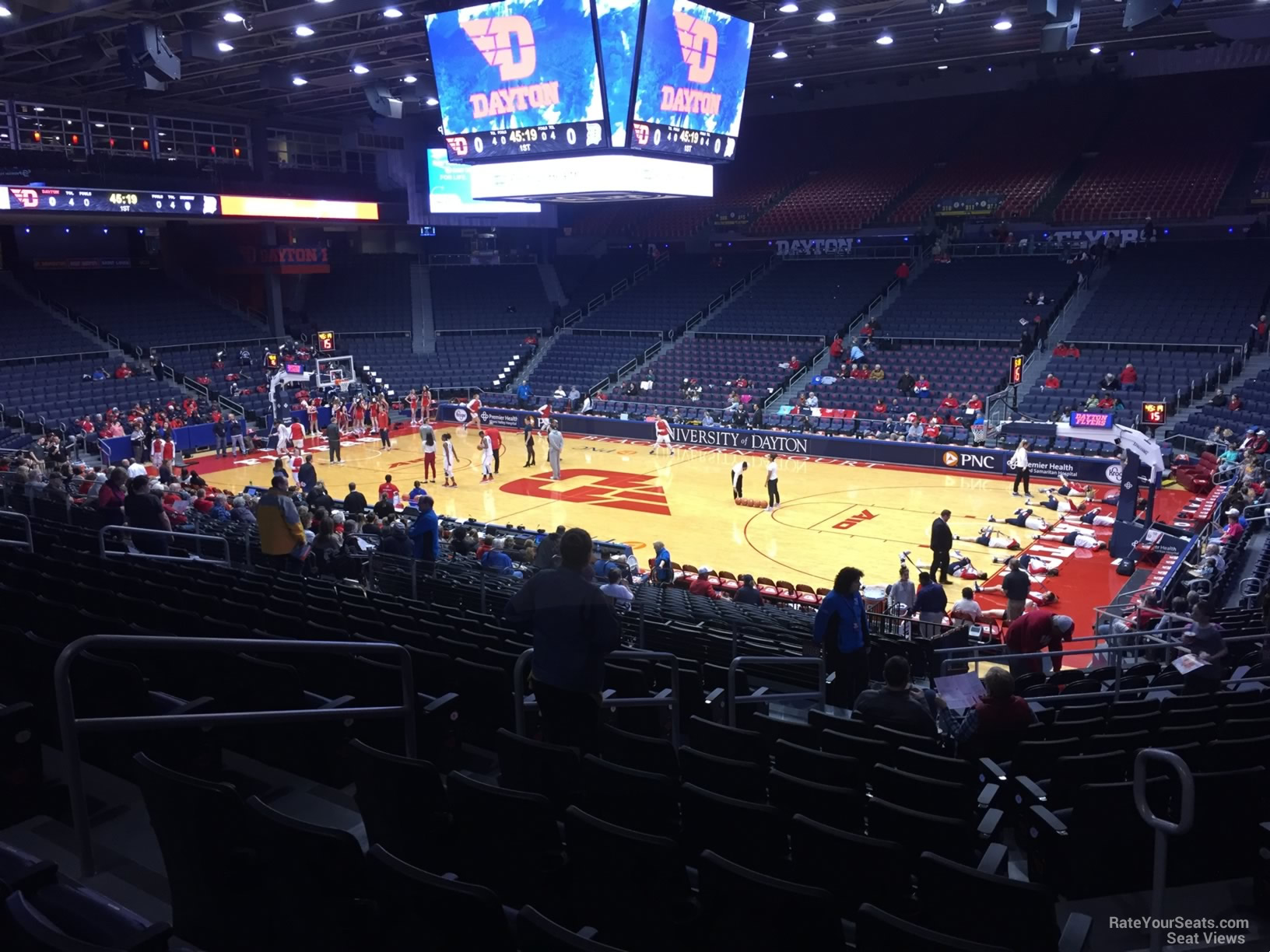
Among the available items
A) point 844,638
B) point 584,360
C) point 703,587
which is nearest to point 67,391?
point 584,360

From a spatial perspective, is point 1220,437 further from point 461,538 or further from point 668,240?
point 668,240

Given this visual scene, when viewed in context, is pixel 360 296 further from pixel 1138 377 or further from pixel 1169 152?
pixel 1169 152

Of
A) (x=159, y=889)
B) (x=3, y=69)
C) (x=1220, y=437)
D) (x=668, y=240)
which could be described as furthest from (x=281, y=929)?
(x=668, y=240)

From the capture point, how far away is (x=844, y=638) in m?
8.89

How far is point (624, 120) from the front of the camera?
20094mm

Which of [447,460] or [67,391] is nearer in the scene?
[447,460]

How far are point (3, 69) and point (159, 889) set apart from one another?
107 feet

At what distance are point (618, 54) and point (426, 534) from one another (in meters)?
10.9

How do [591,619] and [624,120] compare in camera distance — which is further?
[624,120]

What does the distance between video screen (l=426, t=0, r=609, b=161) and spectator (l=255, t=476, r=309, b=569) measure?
1138cm

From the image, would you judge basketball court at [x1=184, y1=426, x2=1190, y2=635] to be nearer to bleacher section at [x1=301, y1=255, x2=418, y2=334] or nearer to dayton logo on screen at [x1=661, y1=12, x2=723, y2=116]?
dayton logo on screen at [x1=661, y1=12, x2=723, y2=116]

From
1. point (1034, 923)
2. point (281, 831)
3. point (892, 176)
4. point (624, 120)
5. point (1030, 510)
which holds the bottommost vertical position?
point (1030, 510)

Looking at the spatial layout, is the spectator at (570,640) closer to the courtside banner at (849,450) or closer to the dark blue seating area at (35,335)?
the courtside banner at (849,450)

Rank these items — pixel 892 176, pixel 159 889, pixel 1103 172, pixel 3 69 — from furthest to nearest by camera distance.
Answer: pixel 892 176 → pixel 1103 172 → pixel 3 69 → pixel 159 889
